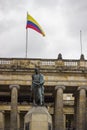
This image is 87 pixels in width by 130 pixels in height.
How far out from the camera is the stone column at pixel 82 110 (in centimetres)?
6162

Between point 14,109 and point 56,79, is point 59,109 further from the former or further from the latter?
point 14,109

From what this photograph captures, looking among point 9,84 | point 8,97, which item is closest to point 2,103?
point 8,97

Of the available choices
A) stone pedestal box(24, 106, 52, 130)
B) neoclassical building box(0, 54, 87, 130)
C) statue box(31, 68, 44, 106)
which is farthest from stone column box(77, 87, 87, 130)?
stone pedestal box(24, 106, 52, 130)

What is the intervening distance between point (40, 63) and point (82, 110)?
7.53 metres

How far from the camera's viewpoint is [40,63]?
208 ft

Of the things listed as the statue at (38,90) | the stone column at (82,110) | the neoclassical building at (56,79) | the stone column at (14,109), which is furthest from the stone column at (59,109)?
the statue at (38,90)

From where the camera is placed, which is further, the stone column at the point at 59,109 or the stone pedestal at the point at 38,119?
the stone column at the point at 59,109

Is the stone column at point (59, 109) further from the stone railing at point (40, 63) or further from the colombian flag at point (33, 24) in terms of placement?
the colombian flag at point (33, 24)

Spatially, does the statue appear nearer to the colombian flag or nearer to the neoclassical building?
the neoclassical building

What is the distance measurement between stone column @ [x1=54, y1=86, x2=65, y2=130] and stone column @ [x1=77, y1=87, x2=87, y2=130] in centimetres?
210

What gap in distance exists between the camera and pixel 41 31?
64375 mm

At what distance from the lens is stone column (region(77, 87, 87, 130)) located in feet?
202

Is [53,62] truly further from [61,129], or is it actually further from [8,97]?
[8,97]

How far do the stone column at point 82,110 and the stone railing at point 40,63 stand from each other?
118 inches
